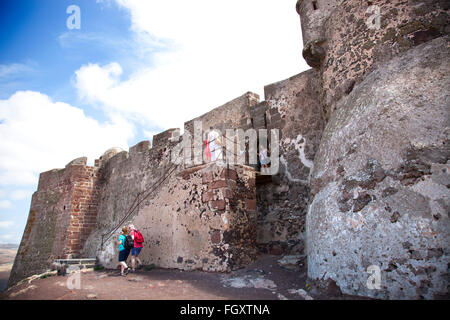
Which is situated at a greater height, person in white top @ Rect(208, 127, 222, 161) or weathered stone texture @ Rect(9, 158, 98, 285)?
person in white top @ Rect(208, 127, 222, 161)

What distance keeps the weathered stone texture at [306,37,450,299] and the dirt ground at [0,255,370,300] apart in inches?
18.3

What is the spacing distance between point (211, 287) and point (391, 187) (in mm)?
2609

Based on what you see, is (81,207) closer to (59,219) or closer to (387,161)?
(59,219)

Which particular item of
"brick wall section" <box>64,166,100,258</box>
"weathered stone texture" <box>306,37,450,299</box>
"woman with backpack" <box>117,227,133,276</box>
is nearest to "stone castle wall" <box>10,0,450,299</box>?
"weathered stone texture" <box>306,37,450,299</box>

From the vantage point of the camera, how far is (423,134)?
10.2 feet

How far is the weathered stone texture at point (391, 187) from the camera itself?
2.70 metres

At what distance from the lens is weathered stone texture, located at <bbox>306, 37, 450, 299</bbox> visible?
270cm

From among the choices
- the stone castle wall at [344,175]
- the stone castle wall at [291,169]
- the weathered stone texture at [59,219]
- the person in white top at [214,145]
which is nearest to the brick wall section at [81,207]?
the weathered stone texture at [59,219]

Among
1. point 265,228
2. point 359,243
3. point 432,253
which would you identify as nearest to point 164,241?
point 265,228

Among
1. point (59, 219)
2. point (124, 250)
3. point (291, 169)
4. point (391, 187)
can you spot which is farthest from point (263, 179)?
point (59, 219)

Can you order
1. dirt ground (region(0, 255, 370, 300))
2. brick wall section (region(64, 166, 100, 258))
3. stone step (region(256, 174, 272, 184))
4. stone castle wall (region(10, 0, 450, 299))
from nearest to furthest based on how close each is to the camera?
1. stone castle wall (region(10, 0, 450, 299))
2. dirt ground (region(0, 255, 370, 300))
3. stone step (region(256, 174, 272, 184))
4. brick wall section (region(64, 166, 100, 258))

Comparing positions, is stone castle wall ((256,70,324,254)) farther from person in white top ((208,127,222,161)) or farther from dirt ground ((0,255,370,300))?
person in white top ((208,127,222,161))
